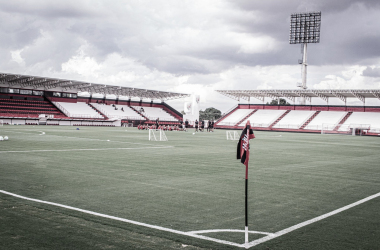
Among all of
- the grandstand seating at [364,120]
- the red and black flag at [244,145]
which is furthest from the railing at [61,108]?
the red and black flag at [244,145]

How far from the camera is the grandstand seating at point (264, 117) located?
76.6 metres

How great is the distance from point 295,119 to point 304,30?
19663 millimetres

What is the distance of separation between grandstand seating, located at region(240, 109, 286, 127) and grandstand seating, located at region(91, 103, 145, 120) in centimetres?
2517

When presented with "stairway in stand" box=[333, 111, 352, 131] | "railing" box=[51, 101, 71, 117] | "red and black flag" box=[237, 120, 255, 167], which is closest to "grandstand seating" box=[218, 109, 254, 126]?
"stairway in stand" box=[333, 111, 352, 131]

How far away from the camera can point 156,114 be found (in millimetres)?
86562

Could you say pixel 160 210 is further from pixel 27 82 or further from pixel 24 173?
pixel 27 82

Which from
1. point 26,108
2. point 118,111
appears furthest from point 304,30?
point 26,108

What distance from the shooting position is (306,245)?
503 centimetres

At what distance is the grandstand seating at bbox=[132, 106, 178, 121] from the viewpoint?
84.4 m

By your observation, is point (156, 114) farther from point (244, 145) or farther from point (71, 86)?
point (244, 145)

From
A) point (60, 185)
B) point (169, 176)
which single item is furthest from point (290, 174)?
point (60, 185)

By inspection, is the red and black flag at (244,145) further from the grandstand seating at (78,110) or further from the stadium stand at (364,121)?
the grandstand seating at (78,110)

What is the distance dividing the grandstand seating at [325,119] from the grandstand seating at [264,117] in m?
8.90

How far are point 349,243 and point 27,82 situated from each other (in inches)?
2943
